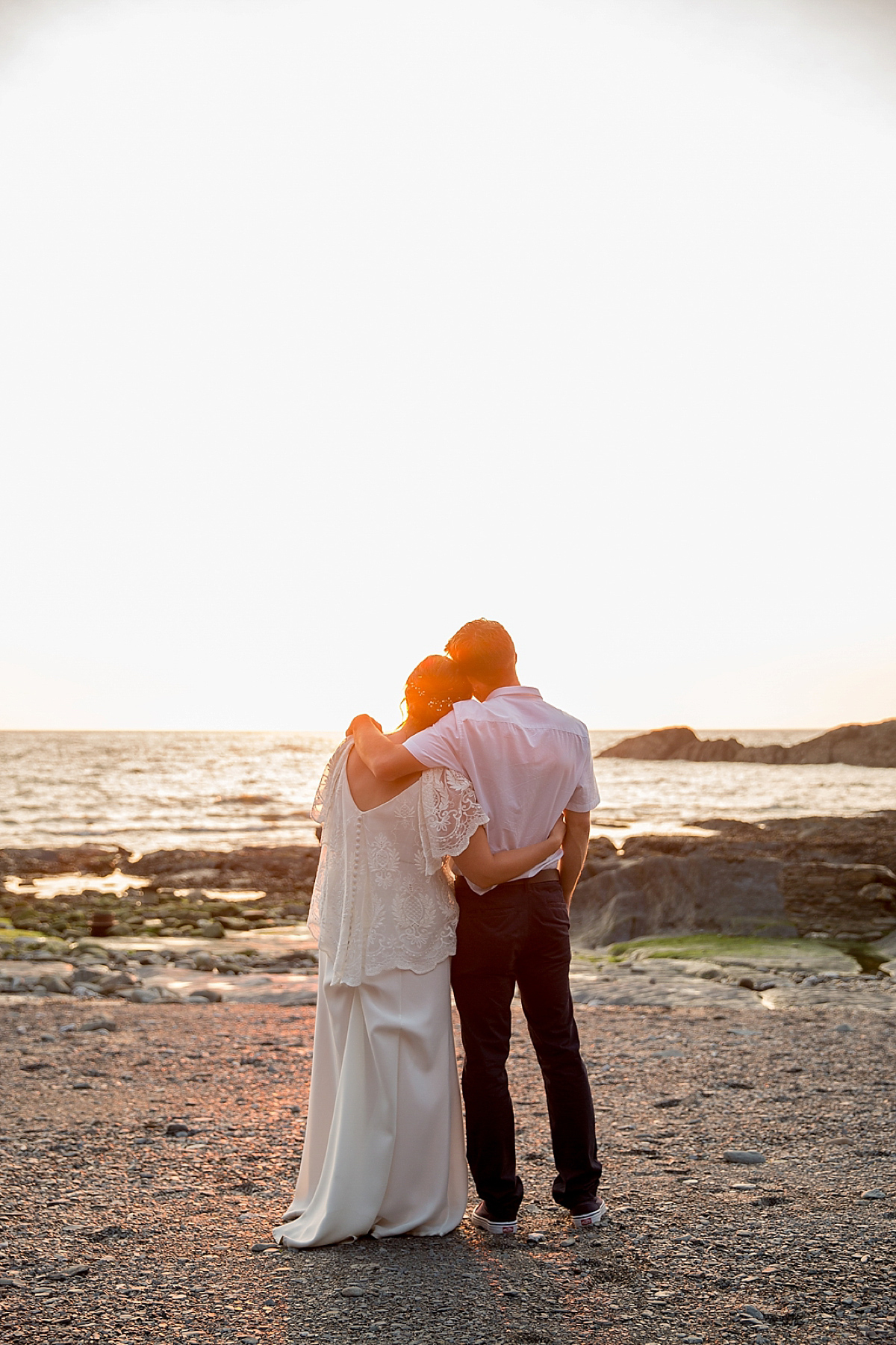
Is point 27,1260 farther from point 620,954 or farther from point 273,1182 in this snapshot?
point 620,954

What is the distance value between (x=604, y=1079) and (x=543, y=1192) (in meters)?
2.03

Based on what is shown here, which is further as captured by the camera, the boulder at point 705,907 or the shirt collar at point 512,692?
the boulder at point 705,907

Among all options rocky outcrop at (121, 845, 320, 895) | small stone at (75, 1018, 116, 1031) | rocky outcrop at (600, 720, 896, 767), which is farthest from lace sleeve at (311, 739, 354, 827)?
rocky outcrop at (600, 720, 896, 767)

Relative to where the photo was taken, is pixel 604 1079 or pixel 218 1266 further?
pixel 604 1079

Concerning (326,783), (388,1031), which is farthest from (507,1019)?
(326,783)

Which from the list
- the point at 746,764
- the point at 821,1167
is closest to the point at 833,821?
the point at 821,1167

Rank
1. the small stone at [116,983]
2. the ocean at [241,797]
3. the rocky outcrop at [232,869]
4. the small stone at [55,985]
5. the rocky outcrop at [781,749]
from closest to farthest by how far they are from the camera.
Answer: the small stone at [55,985] → the small stone at [116,983] → the rocky outcrop at [232,869] → the ocean at [241,797] → the rocky outcrop at [781,749]

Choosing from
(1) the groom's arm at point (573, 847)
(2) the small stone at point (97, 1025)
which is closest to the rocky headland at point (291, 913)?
(2) the small stone at point (97, 1025)

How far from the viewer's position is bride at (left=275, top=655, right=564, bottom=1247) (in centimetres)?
372

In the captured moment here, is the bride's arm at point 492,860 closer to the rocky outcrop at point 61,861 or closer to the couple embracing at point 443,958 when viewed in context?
the couple embracing at point 443,958

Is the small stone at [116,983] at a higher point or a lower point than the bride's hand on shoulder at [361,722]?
lower

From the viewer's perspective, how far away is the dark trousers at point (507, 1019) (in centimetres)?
379

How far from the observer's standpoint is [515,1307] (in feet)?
10.6

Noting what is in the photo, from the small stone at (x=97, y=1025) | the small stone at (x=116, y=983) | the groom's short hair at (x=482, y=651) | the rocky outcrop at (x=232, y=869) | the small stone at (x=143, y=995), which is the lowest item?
the rocky outcrop at (x=232, y=869)
